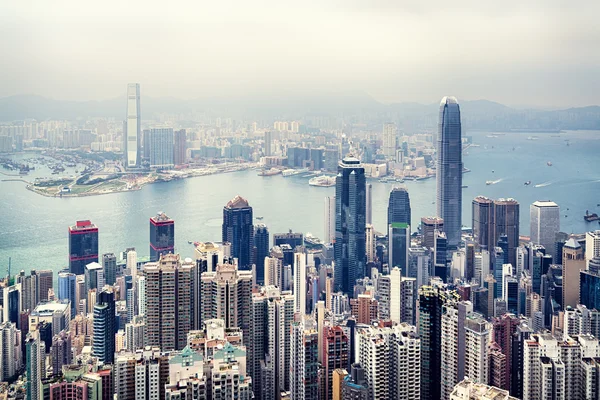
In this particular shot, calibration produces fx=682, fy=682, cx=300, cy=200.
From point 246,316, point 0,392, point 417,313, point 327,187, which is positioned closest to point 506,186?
point 327,187

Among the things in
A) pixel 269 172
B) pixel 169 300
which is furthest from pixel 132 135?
pixel 169 300

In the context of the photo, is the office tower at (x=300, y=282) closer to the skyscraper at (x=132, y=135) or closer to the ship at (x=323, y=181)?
the ship at (x=323, y=181)

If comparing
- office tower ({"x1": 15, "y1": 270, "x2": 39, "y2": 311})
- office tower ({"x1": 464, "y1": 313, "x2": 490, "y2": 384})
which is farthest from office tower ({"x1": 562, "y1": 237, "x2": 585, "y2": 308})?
office tower ({"x1": 15, "y1": 270, "x2": 39, "y2": 311})

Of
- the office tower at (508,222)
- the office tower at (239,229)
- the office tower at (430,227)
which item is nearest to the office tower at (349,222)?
the office tower at (430,227)

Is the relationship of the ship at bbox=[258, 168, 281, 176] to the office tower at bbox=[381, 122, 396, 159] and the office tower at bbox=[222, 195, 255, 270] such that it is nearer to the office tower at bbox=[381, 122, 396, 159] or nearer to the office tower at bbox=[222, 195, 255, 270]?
the office tower at bbox=[222, 195, 255, 270]

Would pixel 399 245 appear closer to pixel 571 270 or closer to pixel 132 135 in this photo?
pixel 571 270

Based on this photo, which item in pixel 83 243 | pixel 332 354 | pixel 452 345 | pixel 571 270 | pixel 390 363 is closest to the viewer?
pixel 390 363
